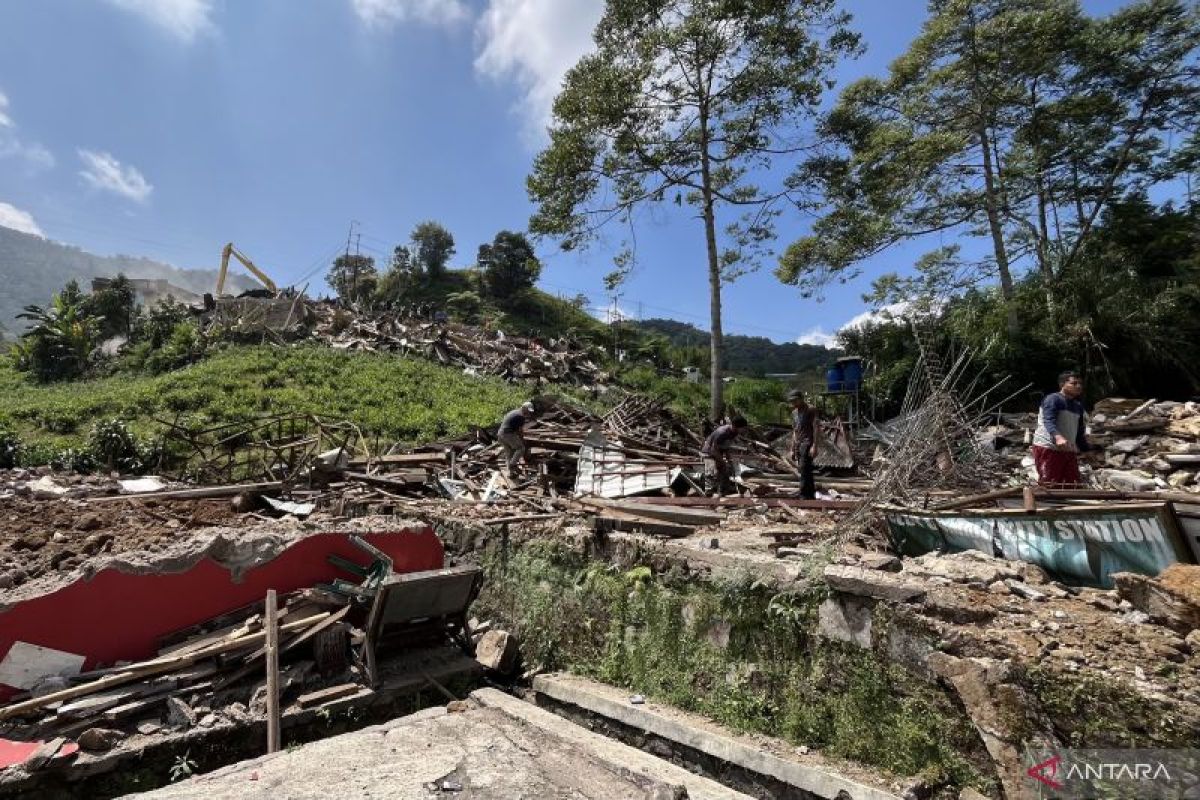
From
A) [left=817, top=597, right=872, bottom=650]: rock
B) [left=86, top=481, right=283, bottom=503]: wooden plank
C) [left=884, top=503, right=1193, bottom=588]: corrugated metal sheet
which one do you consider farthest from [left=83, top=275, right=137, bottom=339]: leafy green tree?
[left=884, top=503, right=1193, bottom=588]: corrugated metal sheet

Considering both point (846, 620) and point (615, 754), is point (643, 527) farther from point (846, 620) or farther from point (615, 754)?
point (846, 620)

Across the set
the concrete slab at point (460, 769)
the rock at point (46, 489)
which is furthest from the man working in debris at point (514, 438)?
the rock at point (46, 489)

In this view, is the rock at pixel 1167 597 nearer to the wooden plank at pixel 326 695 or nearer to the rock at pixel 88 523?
the wooden plank at pixel 326 695

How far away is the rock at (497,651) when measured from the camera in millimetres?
5713

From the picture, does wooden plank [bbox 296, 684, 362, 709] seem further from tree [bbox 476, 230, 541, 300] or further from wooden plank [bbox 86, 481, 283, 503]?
tree [bbox 476, 230, 541, 300]

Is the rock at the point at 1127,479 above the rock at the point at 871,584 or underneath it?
above

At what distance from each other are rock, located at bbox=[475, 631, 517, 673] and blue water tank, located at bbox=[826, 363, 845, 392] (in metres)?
10.4

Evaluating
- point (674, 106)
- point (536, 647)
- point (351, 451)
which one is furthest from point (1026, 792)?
point (674, 106)

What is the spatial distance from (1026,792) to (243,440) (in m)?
15.6

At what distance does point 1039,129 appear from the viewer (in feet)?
49.7

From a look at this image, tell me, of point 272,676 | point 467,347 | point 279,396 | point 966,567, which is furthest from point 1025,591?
point 467,347

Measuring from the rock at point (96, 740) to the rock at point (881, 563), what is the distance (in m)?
5.25

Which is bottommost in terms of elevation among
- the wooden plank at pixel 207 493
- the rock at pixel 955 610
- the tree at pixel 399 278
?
the rock at pixel 955 610

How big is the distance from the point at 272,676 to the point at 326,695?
507 mm
